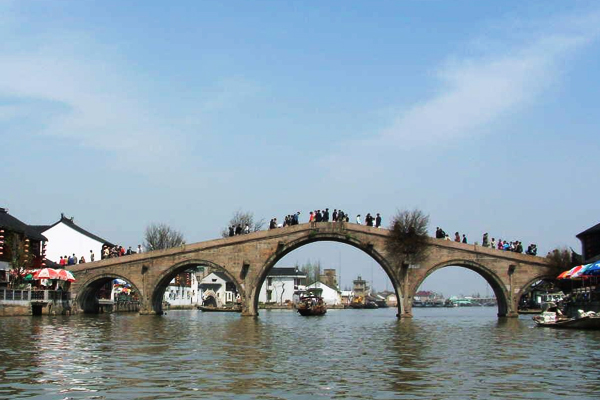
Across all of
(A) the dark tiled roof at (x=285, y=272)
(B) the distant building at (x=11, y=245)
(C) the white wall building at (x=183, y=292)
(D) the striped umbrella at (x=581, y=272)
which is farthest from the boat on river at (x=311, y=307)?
(A) the dark tiled roof at (x=285, y=272)

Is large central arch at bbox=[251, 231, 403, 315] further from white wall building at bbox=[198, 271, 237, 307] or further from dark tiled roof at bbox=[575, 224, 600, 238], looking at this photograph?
white wall building at bbox=[198, 271, 237, 307]

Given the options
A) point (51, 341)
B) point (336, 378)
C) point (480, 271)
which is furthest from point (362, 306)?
point (336, 378)

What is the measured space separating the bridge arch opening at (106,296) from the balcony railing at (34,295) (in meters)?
1.91

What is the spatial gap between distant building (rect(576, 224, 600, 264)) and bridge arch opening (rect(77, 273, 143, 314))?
1180 inches

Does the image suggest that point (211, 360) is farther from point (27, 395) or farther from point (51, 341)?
point (51, 341)

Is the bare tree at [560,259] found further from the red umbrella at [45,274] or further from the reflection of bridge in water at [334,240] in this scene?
the red umbrella at [45,274]

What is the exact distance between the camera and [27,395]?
1318cm

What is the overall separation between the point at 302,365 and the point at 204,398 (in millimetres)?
5568

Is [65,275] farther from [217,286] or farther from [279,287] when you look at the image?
[279,287]

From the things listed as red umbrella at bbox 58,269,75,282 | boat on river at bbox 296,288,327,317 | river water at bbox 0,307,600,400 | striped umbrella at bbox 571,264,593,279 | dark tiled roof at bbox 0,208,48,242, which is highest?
dark tiled roof at bbox 0,208,48,242

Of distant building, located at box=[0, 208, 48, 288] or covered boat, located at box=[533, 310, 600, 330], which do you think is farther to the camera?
distant building, located at box=[0, 208, 48, 288]

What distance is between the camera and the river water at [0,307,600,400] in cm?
1387

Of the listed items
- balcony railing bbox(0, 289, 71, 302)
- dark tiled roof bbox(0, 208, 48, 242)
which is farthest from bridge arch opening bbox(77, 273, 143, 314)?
dark tiled roof bbox(0, 208, 48, 242)

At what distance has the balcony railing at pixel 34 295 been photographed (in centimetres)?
4591
